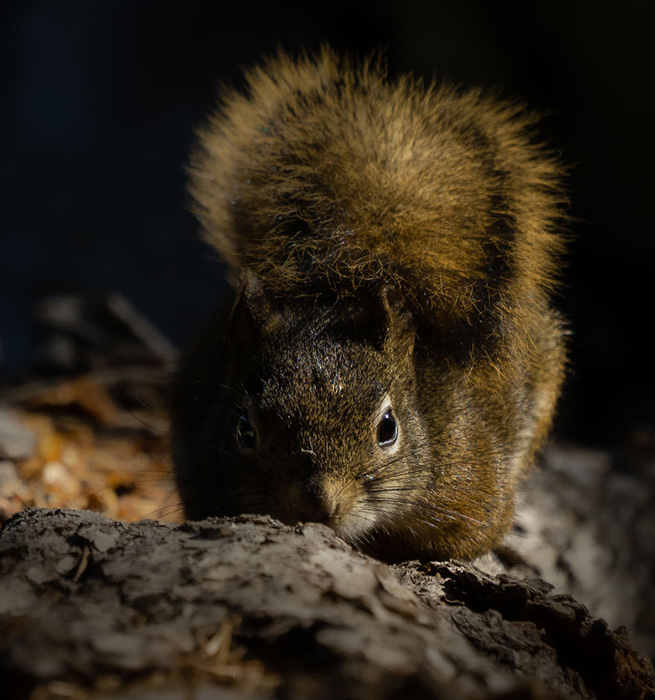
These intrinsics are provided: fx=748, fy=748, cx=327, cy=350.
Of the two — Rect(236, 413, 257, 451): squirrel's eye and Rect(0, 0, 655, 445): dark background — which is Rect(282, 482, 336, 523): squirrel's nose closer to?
Rect(236, 413, 257, 451): squirrel's eye

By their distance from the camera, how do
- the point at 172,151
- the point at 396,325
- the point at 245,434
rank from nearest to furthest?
the point at 245,434, the point at 396,325, the point at 172,151

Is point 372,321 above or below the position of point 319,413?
above

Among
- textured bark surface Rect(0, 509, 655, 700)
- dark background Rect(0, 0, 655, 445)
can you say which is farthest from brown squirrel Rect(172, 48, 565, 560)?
dark background Rect(0, 0, 655, 445)

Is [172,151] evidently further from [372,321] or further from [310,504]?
[310,504]

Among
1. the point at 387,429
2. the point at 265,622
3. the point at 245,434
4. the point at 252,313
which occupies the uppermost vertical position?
the point at 252,313

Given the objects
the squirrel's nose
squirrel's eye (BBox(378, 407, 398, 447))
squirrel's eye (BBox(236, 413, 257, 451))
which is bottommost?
the squirrel's nose

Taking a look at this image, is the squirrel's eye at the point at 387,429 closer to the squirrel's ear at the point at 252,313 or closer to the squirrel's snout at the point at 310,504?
the squirrel's snout at the point at 310,504

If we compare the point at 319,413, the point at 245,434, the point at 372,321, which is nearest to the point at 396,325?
the point at 372,321

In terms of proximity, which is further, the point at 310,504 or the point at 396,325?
the point at 396,325
